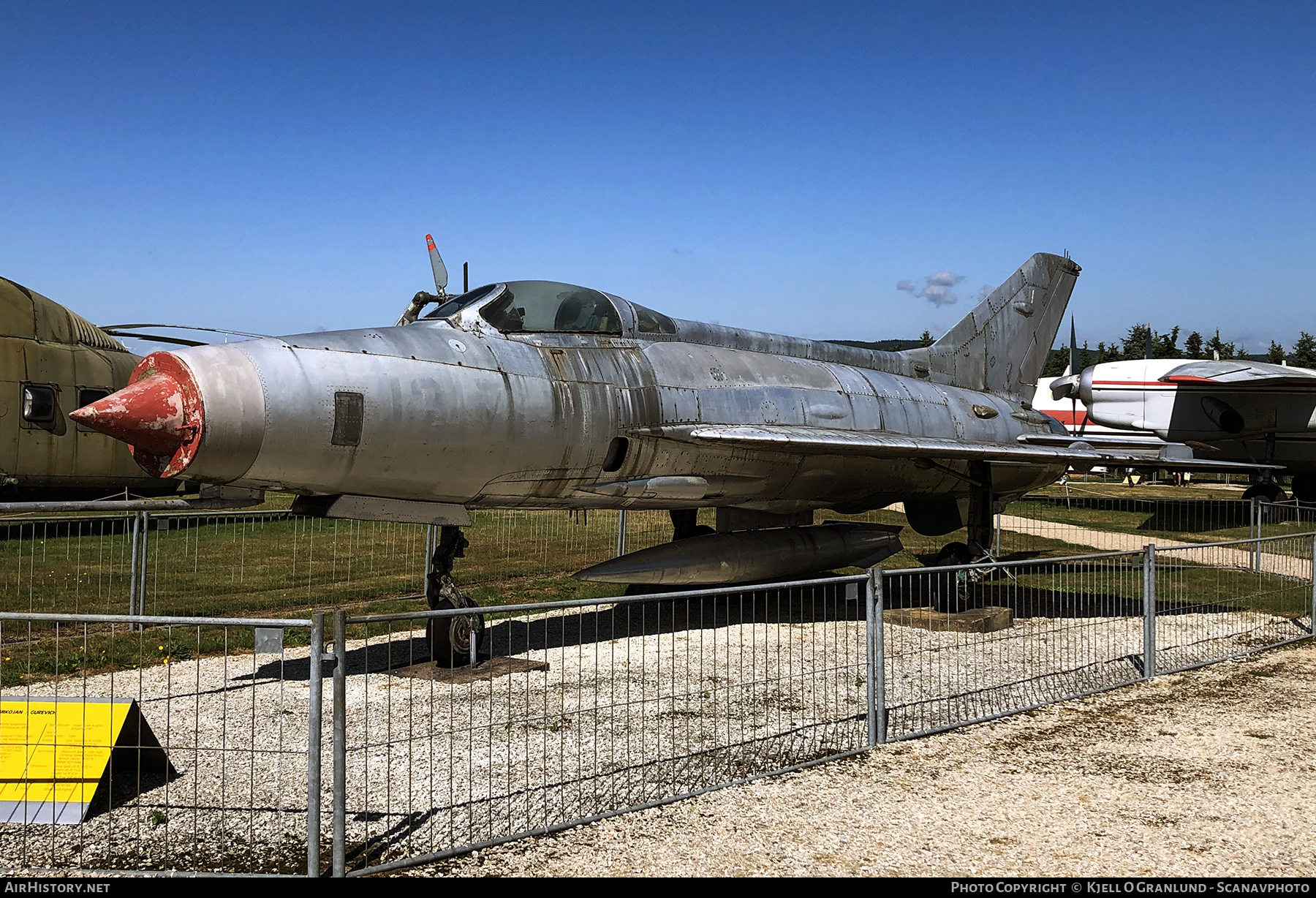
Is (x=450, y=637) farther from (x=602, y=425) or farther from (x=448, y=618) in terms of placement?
(x=602, y=425)

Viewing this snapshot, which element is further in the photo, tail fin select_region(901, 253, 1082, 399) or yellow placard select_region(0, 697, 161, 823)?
tail fin select_region(901, 253, 1082, 399)

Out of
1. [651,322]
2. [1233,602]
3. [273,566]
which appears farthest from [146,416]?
[1233,602]

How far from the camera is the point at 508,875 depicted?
15.5ft

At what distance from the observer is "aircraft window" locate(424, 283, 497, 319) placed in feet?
30.3

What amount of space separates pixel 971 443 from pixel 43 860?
37.1 ft

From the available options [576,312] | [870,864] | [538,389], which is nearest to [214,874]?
[870,864]

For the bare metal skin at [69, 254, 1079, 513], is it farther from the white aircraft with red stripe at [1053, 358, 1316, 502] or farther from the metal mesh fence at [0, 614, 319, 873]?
the white aircraft with red stripe at [1053, 358, 1316, 502]

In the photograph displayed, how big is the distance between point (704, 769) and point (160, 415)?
4406mm

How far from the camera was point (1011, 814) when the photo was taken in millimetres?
5535

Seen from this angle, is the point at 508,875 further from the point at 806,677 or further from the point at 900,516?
the point at 900,516

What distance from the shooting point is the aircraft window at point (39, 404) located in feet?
54.6

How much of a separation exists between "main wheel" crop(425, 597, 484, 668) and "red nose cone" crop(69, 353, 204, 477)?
2.57 m

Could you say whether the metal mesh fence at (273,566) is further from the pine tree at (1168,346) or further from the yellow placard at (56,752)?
the pine tree at (1168,346)

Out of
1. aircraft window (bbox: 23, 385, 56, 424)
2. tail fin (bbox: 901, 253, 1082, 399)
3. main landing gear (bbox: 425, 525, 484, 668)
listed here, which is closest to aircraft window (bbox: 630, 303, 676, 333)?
main landing gear (bbox: 425, 525, 484, 668)
